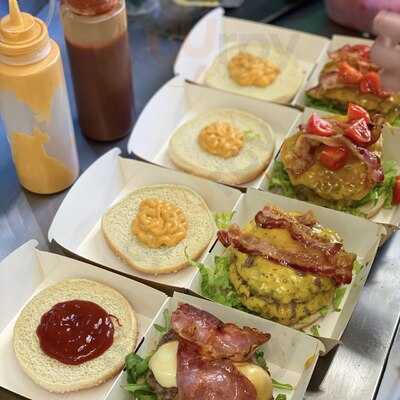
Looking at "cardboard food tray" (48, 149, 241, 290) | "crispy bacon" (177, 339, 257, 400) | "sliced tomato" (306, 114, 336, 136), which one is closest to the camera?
"crispy bacon" (177, 339, 257, 400)

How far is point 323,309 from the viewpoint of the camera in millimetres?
1996

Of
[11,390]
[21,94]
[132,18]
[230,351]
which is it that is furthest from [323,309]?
[132,18]

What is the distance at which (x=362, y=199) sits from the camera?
2.29 metres

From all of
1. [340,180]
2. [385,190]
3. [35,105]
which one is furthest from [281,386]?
[35,105]

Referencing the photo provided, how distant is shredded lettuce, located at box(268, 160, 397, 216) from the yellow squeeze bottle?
0.71 m

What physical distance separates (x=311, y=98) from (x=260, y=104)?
0.71 feet

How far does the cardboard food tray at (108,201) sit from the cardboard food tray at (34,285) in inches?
Answer: 2.9

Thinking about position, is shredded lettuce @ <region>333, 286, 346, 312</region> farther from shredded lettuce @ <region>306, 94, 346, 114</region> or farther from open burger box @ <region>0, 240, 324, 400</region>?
shredded lettuce @ <region>306, 94, 346, 114</region>

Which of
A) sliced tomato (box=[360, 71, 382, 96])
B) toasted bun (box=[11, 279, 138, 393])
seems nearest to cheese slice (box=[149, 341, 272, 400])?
toasted bun (box=[11, 279, 138, 393])

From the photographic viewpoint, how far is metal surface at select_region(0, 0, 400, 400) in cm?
191

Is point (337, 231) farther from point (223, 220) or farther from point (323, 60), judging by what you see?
point (323, 60)

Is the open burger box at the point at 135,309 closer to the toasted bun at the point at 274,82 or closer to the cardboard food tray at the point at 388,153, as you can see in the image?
the cardboard food tray at the point at 388,153

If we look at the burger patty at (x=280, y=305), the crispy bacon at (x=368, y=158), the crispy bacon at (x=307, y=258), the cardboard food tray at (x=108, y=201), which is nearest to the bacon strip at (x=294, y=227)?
the crispy bacon at (x=307, y=258)

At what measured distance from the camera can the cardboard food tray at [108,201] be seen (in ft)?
7.09
